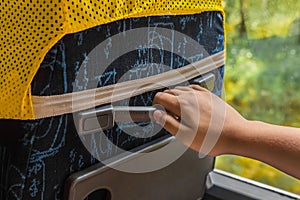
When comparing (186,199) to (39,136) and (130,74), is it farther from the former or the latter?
(39,136)

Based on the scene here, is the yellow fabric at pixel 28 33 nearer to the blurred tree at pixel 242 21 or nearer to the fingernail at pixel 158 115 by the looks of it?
the fingernail at pixel 158 115

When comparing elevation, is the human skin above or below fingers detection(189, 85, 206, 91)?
below

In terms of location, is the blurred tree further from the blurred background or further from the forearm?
the forearm

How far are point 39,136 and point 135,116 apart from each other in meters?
0.22

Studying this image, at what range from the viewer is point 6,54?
0.74 meters

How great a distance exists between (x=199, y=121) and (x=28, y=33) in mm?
371

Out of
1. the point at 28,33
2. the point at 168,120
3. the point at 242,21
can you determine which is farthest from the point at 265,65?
the point at 28,33

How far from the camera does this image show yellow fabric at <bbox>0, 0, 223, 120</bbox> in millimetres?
708

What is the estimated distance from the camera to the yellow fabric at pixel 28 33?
71cm

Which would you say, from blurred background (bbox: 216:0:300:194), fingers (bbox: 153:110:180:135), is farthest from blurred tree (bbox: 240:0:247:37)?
fingers (bbox: 153:110:180:135)

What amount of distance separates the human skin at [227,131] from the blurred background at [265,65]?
61 cm

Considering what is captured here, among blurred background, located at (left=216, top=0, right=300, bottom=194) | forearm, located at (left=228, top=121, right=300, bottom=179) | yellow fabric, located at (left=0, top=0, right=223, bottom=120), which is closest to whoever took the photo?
yellow fabric, located at (left=0, top=0, right=223, bottom=120)

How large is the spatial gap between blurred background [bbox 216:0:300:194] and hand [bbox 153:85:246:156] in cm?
61

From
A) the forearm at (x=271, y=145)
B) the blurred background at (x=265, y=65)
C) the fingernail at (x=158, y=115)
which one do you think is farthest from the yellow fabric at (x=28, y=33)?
the blurred background at (x=265, y=65)
